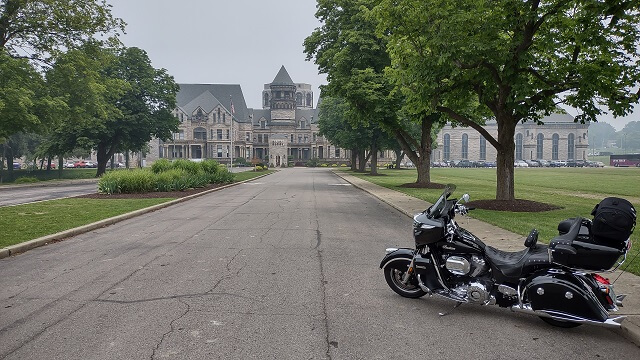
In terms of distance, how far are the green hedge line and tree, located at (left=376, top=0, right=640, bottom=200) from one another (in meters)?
13.9

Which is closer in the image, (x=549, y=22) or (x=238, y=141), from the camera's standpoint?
(x=549, y=22)

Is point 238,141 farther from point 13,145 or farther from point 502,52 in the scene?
point 502,52

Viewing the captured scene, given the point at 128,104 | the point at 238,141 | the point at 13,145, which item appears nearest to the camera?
the point at 128,104

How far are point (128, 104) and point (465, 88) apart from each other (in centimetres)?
4134

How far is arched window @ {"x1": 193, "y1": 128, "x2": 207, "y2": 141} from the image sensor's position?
11456 cm

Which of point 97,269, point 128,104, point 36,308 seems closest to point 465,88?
point 97,269

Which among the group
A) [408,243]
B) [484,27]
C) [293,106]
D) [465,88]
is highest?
[293,106]

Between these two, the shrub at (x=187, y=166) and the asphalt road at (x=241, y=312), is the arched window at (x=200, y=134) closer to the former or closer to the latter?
the shrub at (x=187, y=166)

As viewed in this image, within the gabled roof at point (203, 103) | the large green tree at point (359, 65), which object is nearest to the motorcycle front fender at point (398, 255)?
the large green tree at point (359, 65)

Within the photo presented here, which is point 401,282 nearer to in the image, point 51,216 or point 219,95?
point 51,216

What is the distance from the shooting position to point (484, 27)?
45.1ft

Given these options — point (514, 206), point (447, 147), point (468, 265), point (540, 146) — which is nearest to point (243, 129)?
point (447, 147)

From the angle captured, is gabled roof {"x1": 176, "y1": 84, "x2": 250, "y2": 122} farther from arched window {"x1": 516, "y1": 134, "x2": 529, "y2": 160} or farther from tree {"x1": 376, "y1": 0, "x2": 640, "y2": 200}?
tree {"x1": 376, "y1": 0, "x2": 640, "y2": 200}

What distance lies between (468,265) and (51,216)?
41.9ft
